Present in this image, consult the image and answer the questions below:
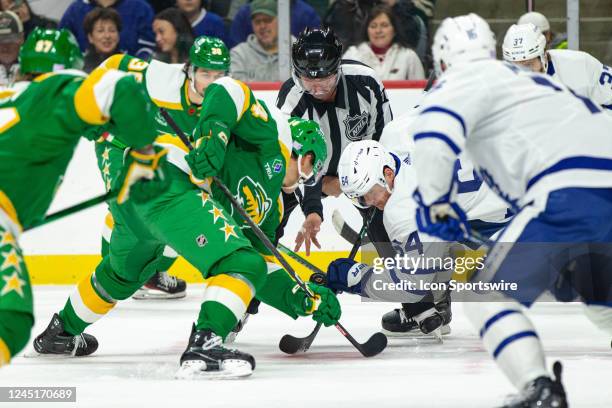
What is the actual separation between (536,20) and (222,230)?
3.06 m

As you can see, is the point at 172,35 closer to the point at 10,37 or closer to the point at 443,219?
the point at 10,37

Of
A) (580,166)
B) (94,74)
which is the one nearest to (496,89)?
(580,166)

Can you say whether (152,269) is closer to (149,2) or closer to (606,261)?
(606,261)

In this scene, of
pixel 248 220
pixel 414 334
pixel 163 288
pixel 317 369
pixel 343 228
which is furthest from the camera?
pixel 163 288

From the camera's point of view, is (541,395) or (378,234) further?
(378,234)

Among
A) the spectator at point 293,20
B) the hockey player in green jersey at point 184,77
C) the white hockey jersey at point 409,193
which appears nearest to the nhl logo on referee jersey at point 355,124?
the white hockey jersey at point 409,193

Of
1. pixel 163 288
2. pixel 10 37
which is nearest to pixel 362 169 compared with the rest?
pixel 163 288

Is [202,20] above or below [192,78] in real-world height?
below

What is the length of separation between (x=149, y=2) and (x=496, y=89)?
3.92 metres

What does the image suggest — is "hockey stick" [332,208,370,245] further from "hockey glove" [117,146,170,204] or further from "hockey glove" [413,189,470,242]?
"hockey glove" [413,189,470,242]

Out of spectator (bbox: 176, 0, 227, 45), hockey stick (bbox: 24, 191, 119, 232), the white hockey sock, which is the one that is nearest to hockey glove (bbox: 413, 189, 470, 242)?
the white hockey sock

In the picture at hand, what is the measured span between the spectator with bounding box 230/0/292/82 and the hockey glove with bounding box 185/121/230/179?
101 inches

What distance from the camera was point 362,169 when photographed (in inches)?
178

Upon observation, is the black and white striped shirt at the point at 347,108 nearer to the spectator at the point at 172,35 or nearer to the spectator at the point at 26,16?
the spectator at the point at 172,35
